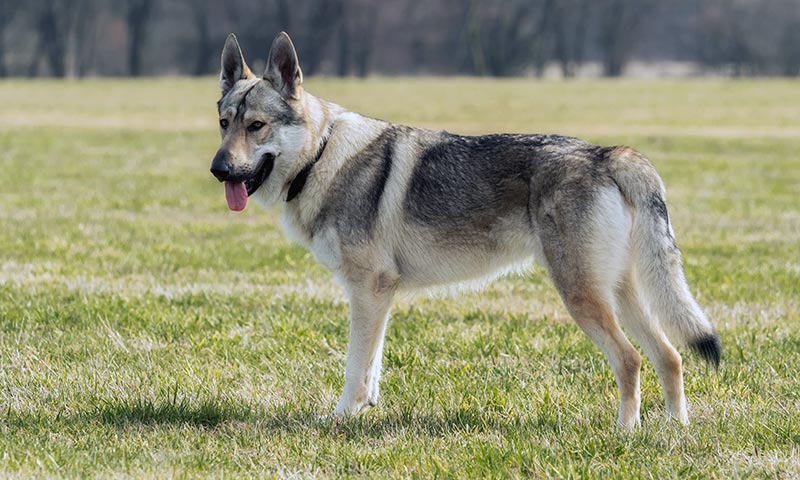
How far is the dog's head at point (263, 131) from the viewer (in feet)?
16.1

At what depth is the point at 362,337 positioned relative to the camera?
498cm

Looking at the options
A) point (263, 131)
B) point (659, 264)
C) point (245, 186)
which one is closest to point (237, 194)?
point (245, 186)

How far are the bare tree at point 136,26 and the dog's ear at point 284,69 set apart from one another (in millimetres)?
67332

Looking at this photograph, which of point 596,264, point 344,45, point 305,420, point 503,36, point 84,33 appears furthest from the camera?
point 503,36

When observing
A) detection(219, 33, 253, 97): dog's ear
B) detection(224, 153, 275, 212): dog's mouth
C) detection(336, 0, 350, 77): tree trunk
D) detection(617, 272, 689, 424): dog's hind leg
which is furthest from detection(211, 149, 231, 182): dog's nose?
detection(336, 0, 350, 77): tree trunk

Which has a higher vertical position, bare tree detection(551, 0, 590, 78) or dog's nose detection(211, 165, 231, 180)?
dog's nose detection(211, 165, 231, 180)

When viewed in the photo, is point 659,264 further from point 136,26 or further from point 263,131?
point 136,26

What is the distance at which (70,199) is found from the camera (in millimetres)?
13531

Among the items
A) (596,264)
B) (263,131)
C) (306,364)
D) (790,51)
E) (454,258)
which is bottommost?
(790,51)

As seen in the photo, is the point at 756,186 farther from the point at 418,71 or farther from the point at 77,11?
the point at 418,71

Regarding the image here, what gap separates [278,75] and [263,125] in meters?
0.31

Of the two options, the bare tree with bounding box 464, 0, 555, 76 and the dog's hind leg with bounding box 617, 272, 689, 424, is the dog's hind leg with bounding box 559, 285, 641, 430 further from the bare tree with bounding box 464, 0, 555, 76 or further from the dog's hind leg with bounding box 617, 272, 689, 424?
the bare tree with bounding box 464, 0, 555, 76

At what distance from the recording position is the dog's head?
16.1 feet

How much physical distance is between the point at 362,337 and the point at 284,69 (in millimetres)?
1436
